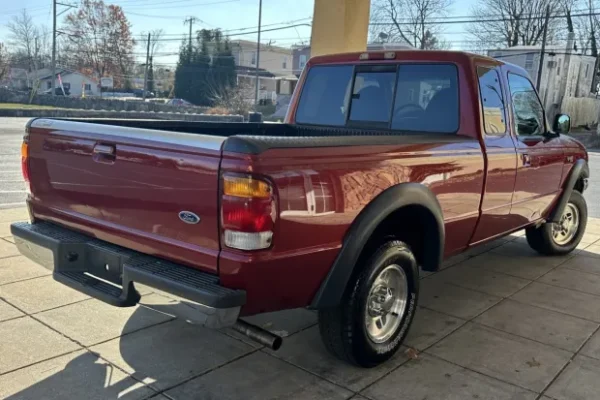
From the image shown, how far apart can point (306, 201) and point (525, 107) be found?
323 cm

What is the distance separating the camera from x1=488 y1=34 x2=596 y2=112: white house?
133ft

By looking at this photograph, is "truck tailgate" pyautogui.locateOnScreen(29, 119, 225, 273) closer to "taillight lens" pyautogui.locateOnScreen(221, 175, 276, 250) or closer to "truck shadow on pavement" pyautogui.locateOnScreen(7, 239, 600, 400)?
"taillight lens" pyautogui.locateOnScreen(221, 175, 276, 250)

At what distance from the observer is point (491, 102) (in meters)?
4.40

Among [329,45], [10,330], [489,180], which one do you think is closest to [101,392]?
[10,330]

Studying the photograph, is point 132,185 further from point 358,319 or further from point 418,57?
point 418,57

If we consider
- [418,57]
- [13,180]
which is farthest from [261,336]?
[13,180]

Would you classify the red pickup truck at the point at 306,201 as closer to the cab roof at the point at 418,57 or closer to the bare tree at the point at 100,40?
the cab roof at the point at 418,57

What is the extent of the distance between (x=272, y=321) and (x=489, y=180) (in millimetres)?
1990

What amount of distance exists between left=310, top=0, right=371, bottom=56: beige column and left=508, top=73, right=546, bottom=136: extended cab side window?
130 inches

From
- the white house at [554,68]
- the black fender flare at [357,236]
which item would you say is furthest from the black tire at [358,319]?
the white house at [554,68]

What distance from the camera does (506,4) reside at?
54.2 metres

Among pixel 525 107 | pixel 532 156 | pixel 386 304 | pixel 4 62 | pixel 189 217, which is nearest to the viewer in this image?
pixel 189 217

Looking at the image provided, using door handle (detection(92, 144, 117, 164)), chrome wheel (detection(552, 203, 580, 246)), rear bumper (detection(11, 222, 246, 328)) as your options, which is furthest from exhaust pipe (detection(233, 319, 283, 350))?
chrome wheel (detection(552, 203, 580, 246))

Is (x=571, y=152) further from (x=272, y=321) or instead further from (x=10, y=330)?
(x=10, y=330)
